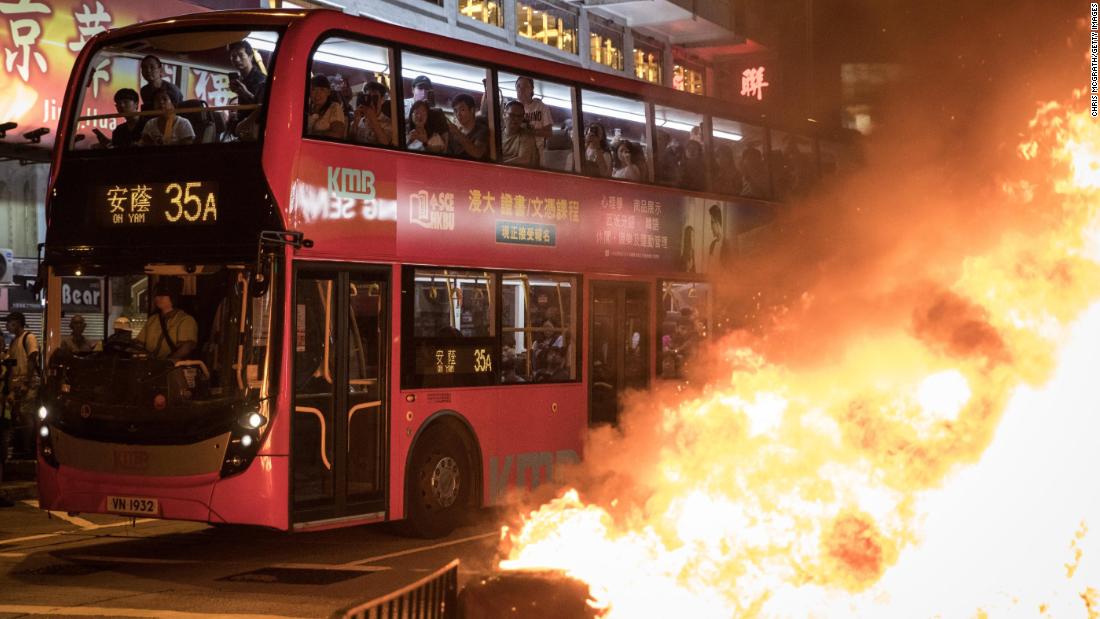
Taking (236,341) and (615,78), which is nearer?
(236,341)

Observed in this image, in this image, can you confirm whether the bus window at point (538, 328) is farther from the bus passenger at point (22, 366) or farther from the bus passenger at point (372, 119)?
the bus passenger at point (22, 366)

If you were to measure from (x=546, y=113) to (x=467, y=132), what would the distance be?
1058mm

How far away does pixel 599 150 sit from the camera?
44.7 ft

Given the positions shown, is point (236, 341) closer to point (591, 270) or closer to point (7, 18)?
point (591, 270)

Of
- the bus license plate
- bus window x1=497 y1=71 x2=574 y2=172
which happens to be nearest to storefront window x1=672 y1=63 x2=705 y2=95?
bus window x1=497 y1=71 x2=574 y2=172

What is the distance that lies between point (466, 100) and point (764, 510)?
238 inches

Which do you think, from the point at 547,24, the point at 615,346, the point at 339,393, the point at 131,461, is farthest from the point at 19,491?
the point at 547,24

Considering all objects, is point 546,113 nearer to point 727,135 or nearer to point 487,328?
point 487,328

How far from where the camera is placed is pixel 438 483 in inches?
463

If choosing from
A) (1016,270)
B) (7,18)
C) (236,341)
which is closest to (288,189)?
(236,341)

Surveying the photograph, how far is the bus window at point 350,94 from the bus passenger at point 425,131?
0.26 m

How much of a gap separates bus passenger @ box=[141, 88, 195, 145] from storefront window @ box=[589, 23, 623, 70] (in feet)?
71.1

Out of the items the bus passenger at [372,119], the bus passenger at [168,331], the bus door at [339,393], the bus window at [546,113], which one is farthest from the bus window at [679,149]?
the bus passenger at [168,331]

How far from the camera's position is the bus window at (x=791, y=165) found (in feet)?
54.0
